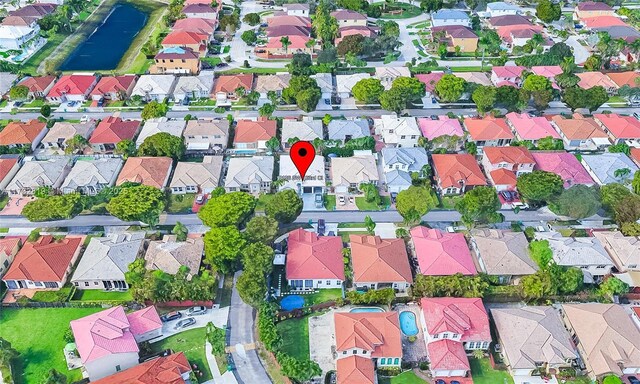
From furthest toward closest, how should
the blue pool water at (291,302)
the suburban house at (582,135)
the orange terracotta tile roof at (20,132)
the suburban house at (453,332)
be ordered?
the suburban house at (582,135)
the orange terracotta tile roof at (20,132)
the blue pool water at (291,302)
the suburban house at (453,332)

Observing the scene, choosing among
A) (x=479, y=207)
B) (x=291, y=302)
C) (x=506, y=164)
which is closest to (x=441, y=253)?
(x=479, y=207)

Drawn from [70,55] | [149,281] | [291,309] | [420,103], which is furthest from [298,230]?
[70,55]

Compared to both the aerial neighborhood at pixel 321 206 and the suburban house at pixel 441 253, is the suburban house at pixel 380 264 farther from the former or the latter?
the suburban house at pixel 441 253

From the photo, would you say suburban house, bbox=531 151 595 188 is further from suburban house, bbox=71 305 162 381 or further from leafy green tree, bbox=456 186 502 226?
suburban house, bbox=71 305 162 381

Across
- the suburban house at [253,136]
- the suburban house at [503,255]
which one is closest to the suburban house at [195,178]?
the suburban house at [253,136]

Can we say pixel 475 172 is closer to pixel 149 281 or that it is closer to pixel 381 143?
pixel 381 143

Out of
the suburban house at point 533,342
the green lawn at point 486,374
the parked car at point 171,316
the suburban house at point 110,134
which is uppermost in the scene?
the suburban house at point 110,134

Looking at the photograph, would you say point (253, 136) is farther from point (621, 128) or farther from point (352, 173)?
point (621, 128)
